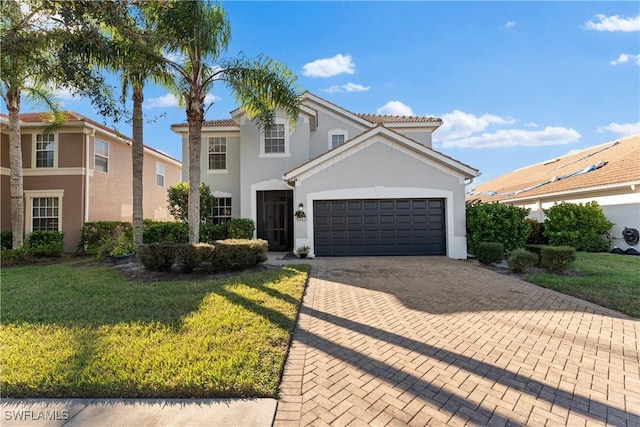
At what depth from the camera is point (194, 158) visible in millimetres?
9688

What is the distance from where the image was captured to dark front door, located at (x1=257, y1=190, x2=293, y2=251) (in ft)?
50.1

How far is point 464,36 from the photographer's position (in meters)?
10.9

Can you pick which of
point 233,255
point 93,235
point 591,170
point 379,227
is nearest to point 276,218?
point 379,227

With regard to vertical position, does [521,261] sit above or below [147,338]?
above

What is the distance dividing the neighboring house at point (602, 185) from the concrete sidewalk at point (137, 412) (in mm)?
17865

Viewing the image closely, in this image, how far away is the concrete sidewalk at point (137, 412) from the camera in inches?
105

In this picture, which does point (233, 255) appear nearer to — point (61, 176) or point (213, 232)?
point (213, 232)

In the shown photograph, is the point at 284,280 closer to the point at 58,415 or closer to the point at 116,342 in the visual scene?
the point at 116,342

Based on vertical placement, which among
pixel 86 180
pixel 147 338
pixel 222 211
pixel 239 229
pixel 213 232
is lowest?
pixel 147 338

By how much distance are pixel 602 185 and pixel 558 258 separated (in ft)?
28.3

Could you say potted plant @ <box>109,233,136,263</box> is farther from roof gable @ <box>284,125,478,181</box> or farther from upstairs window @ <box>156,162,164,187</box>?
upstairs window @ <box>156,162,164,187</box>

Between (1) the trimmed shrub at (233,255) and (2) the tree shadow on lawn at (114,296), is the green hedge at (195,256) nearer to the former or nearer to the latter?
(1) the trimmed shrub at (233,255)

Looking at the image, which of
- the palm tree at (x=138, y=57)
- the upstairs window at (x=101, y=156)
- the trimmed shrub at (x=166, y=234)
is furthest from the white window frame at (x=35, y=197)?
the palm tree at (x=138, y=57)

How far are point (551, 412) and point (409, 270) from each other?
7002 mm
